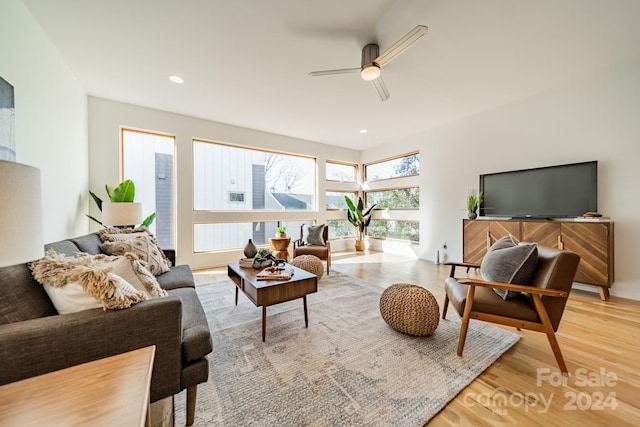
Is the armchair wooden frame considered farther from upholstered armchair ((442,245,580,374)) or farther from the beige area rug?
the beige area rug

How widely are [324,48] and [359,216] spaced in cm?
410

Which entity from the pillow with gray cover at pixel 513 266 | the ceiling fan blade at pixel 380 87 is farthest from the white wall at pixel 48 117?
the pillow with gray cover at pixel 513 266

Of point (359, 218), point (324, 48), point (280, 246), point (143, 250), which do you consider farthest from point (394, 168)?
point (143, 250)

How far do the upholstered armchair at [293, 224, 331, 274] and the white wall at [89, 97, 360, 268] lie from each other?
1106 mm

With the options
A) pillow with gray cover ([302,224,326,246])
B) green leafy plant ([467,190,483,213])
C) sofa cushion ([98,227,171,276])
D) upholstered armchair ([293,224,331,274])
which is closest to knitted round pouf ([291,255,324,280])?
upholstered armchair ([293,224,331,274])

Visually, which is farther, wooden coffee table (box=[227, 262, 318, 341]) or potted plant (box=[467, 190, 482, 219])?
potted plant (box=[467, 190, 482, 219])

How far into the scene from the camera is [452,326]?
2.12 m

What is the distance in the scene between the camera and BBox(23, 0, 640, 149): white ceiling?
1.92m

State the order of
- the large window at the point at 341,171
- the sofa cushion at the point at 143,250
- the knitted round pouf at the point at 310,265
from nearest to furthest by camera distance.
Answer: the sofa cushion at the point at 143,250 → the knitted round pouf at the point at 310,265 → the large window at the point at 341,171

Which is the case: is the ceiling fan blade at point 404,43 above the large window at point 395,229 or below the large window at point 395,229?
above

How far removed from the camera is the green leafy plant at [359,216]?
19.4ft

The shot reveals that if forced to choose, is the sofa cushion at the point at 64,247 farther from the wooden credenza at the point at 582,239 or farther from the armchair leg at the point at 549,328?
the wooden credenza at the point at 582,239

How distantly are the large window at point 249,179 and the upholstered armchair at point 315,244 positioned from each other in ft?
3.94

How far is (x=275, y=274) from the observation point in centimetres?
213
